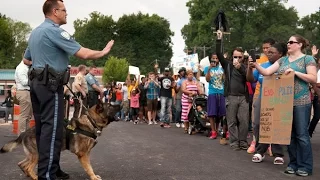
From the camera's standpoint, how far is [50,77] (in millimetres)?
4594

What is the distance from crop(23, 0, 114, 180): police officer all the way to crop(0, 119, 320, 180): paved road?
1172 millimetres

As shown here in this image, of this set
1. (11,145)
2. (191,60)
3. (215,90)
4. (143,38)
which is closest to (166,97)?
(215,90)

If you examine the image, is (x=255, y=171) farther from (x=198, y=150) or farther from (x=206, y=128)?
(x=206, y=128)

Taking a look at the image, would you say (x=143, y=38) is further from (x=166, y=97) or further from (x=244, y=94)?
(x=244, y=94)

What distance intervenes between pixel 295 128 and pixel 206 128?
18.5 feet

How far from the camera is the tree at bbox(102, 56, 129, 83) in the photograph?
258 feet

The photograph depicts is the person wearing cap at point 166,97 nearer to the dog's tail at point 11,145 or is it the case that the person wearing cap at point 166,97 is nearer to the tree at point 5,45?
the dog's tail at point 11,145

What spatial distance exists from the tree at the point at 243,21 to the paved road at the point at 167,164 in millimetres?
52966

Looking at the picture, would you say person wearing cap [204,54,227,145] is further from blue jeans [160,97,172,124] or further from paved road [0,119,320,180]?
blue jeans [160,97,172,124]

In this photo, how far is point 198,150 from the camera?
826 centimetres

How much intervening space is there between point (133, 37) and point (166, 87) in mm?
76244

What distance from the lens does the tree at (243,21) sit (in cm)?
6147

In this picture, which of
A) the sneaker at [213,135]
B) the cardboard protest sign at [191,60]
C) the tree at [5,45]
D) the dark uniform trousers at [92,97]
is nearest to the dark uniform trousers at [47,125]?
the sneaker at [213,135]

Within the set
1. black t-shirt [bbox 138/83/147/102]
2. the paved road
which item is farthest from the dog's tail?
black t-shirt [bbox 138/83/147/102]
